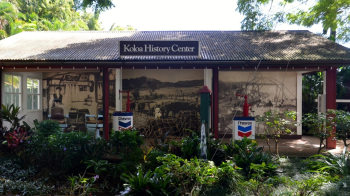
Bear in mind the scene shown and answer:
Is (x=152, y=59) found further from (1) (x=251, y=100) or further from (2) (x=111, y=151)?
(1) (x=251, y=100)

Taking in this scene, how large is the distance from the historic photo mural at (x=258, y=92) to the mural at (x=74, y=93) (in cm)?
463

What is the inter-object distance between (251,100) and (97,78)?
5.72m

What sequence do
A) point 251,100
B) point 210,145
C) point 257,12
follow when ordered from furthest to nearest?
point 257,12, point 251,100, point 210,145

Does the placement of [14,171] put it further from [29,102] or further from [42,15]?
[42,15]

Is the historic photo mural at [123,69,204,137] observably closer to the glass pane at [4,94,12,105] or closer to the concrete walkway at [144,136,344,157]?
the concrete walkway at [144,136,344,157]

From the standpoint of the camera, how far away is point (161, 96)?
10.6 meters

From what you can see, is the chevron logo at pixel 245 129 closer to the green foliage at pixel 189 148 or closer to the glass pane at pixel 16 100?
the green foliage at pixel 189 148

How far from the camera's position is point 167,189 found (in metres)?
4.21

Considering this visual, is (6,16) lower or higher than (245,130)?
higher

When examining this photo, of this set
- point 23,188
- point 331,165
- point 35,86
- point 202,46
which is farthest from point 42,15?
point 331,165

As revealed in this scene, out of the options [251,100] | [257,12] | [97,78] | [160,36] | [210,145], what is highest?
[257,12]

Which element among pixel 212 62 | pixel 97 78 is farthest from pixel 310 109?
pixel 97 78

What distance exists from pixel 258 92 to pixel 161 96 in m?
3.43

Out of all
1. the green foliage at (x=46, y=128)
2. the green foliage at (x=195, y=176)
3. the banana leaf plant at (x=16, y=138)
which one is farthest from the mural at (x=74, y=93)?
the green foliage at (x=195, y=176)
